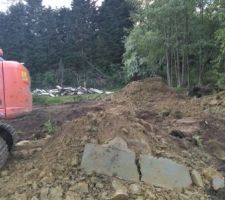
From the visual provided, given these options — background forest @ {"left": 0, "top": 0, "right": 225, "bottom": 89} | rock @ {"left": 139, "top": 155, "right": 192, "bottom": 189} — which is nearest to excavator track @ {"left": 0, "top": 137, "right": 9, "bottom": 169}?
rock @ {"left": 139, "top": 155, "right": 192, "bottom": 189}

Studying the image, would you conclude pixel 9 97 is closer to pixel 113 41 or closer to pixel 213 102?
pixel 213 102

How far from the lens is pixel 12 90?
20.2 feet

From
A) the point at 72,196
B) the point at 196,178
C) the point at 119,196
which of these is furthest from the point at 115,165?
the point at 196,178

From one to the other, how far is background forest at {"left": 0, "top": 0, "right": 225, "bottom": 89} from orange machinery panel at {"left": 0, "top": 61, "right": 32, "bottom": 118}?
12920 millimetres

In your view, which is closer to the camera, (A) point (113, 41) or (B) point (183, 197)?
(B) point (183, 197)

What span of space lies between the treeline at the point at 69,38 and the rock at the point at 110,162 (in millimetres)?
24415

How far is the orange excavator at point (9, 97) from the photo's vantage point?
6090mm

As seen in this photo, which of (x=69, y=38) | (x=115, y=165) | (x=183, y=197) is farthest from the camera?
(x=69, y=38)

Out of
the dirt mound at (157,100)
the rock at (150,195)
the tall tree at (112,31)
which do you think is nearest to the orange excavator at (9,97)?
the rock at (150,195)

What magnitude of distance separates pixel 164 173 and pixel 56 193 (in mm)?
1302

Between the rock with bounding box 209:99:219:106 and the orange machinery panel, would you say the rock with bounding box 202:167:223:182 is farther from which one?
the rock with bounding box 209:99:219:106

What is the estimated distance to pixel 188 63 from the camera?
22.0 m

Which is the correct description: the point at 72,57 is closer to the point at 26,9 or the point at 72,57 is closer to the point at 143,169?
the point at 26,9

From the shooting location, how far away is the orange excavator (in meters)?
6.09
